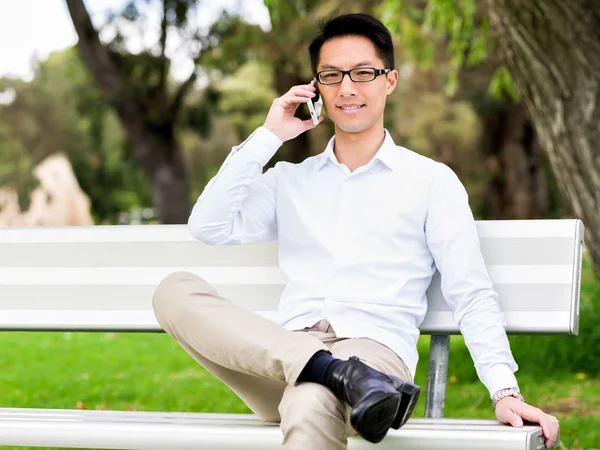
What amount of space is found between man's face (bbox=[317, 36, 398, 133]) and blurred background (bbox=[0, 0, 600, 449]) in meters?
1.90

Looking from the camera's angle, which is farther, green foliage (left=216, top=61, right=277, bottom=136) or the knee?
green foliage (left=216, top=61, right=277, bottom=136)

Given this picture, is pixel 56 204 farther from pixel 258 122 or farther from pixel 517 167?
pixel 517 167

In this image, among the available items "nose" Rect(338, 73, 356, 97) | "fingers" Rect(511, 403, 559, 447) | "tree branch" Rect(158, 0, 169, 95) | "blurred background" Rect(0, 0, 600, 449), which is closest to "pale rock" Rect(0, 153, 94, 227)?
"blurred background" Rect(0, 0, 600, 449)

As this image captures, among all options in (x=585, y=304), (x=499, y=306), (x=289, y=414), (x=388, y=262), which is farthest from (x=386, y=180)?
(x=585, y=304)

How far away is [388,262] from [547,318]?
55 cm

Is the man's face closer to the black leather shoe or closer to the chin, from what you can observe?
the chin

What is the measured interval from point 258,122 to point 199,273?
76.7ft

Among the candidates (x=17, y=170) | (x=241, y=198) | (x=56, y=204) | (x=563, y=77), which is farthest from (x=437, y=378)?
(x=17, y=170)

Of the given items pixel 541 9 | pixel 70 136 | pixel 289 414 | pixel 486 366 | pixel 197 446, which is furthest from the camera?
pixel 70 136

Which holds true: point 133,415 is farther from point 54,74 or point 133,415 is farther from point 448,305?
point 54,74

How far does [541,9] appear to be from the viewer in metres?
5.08

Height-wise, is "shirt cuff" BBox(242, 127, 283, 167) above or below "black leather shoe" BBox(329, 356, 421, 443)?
above

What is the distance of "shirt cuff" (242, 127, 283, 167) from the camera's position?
10.2ft

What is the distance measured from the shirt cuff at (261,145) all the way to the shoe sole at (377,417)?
970 mm
